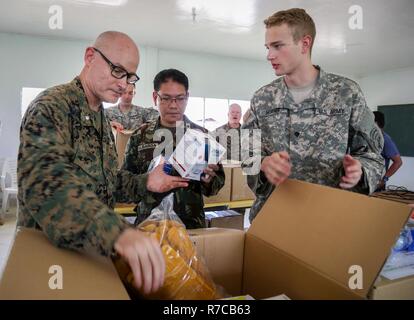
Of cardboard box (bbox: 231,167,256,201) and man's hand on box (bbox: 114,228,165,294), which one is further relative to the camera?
cardboard box (bbox: 231,167,256,201)

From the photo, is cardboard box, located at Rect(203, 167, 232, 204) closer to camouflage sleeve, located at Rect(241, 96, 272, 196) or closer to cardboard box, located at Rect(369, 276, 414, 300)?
camouflage sleeve, located at Rect(241, 96, 272, 196)

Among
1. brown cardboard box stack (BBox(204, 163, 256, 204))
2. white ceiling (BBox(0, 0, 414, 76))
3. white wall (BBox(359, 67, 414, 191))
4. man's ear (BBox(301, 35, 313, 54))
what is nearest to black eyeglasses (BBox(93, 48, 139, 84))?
man's ear (BBox(301, 35, 313, 54))

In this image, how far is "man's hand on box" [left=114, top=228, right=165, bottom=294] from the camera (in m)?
0.54

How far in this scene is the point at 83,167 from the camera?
87cm

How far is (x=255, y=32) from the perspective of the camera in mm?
4633

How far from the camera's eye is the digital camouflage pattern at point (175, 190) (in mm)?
1506

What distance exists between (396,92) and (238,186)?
6.90 meters

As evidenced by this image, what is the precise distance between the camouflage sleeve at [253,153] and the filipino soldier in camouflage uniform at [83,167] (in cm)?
52

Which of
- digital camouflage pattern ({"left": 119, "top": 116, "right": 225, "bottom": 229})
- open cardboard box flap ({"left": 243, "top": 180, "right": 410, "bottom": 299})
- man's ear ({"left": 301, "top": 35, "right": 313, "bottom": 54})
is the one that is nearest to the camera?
open cardboard box flap ({"left": 243, "top": 180, "right": 410, "bottom": 299})

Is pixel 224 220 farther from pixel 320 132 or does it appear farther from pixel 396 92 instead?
pixel 396 92

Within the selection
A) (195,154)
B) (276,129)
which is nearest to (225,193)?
(276,129)

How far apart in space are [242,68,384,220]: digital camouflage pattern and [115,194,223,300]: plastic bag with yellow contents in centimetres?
49

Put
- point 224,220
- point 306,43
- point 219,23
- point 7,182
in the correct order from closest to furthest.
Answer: point 306,43, point 224,220, point 219,23, point 7,182

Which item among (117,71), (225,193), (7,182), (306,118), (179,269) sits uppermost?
(117,71)
